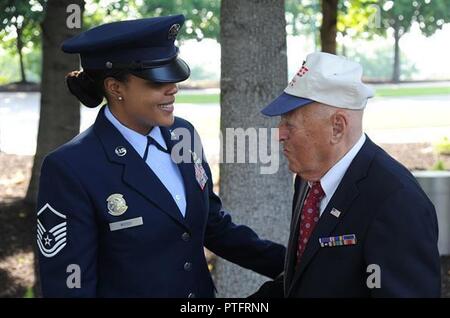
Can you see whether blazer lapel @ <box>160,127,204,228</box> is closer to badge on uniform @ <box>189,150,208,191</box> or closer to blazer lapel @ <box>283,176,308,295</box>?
badge on uniform @ <box>189,150,208,191</box>

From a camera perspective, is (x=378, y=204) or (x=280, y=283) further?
(x=280, y=283)

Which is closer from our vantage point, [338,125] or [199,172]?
[338,125]

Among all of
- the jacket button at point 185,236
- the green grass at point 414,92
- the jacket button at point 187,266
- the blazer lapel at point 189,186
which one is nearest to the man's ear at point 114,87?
the blazer lapel at point 189,186

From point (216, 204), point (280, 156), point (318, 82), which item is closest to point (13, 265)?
point (280, 156)

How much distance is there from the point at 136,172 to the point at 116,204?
0.15 meters

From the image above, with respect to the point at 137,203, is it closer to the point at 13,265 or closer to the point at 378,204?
the point at 378,204

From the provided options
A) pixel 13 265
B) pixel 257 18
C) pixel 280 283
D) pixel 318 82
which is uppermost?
pixel 257 18

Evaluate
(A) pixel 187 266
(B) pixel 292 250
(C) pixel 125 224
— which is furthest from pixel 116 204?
(B) pixel 292 250

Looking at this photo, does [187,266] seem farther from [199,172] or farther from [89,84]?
[89,84]

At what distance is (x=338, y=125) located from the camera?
2516mm

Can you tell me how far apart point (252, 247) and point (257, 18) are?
1.99 metres

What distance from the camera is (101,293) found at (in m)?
→ 2.69

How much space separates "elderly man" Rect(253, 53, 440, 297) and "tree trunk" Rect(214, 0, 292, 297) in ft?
7.13

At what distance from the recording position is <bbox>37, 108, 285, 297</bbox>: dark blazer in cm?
259
